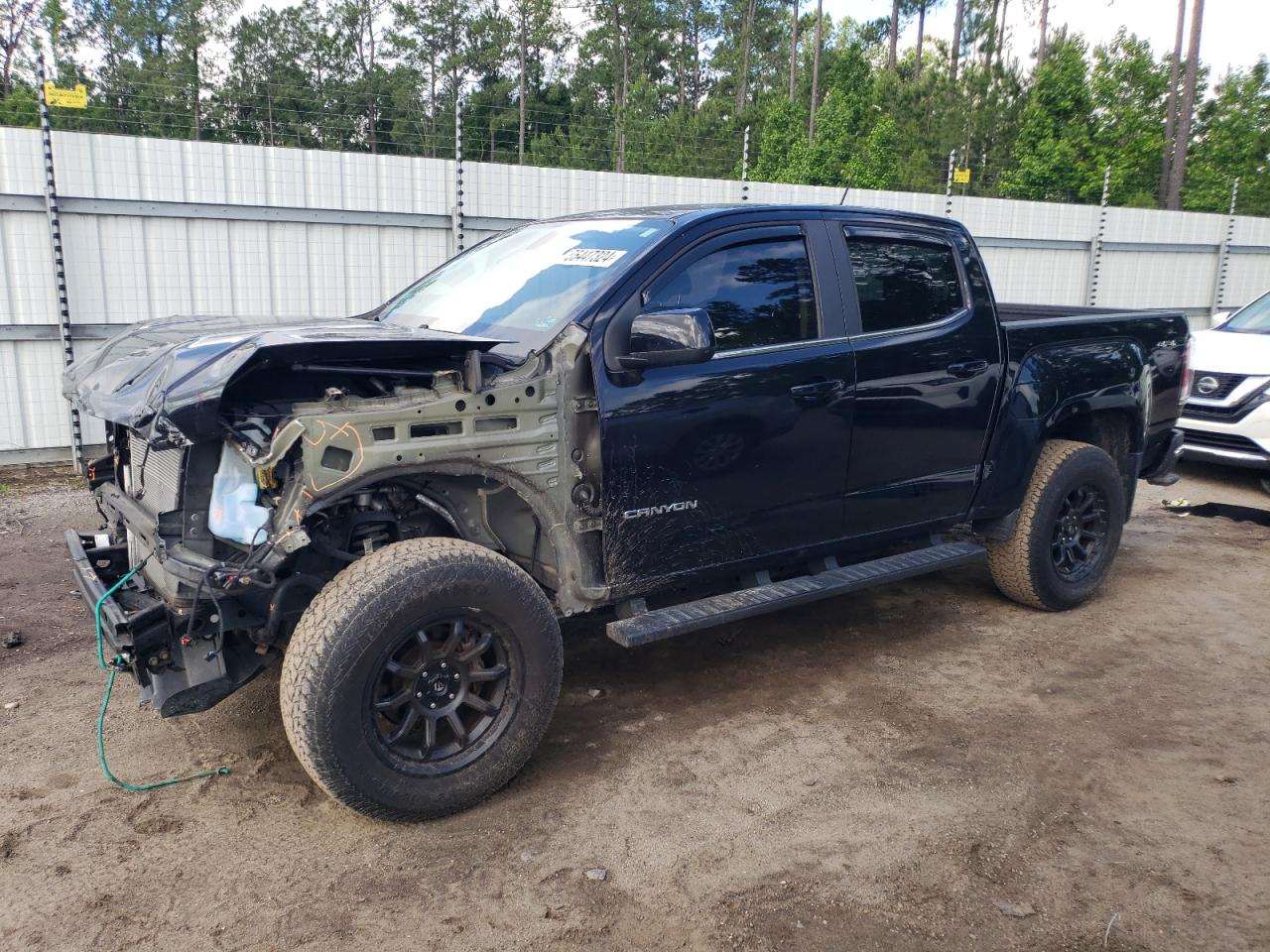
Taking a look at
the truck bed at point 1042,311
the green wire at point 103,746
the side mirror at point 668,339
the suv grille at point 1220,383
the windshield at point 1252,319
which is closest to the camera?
the green wire at point 103,746

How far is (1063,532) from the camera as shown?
530 centimetres

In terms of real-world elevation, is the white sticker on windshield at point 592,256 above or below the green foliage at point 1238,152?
below

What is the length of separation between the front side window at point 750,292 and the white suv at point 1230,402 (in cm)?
568

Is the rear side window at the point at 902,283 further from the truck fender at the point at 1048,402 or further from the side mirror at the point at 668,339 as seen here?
the side mirror at the point at 668,339

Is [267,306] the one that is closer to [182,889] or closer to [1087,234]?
[182,889]

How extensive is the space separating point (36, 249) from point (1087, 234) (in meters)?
12.4

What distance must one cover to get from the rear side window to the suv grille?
468 centimetres

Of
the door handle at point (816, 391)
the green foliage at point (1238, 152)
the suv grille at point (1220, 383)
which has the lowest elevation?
the suv grille at point (1220, 383)

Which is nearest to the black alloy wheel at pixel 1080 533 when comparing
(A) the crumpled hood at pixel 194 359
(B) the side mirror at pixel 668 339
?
(B) the side mirror at pixel 668 339

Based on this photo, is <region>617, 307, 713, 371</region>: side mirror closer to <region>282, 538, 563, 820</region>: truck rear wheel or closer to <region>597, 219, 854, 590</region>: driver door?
<region>597, 219, 854, 590</region>: driver door

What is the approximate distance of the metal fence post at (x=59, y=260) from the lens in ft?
24.3

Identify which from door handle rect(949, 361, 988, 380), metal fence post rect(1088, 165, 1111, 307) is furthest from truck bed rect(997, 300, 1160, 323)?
metal fence post rect(1088, 165, 1111, 307)

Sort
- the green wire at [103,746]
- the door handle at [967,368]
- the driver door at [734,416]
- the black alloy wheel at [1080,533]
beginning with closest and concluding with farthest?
the green wire at [103,746], the driver door at [734,416], the door handle at [967,368], the black alloy wheel at [1080,533]

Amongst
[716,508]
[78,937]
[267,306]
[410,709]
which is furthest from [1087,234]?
[78,937]
